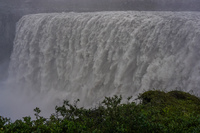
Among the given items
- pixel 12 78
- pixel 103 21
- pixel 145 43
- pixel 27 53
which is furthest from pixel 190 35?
pixel 12 78

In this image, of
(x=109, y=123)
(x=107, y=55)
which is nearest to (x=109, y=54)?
(x=107, y=55)

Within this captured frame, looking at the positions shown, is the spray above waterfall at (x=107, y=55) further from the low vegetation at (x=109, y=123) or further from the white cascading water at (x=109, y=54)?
the low vegetation at (x=109, y=123)

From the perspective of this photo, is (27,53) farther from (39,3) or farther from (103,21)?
(39,3)

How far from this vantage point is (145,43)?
29.6 ft

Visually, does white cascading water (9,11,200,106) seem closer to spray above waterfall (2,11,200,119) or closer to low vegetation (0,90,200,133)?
spray above waterfall (2,11,200,119)

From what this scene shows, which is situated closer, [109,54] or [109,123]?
[109,123]

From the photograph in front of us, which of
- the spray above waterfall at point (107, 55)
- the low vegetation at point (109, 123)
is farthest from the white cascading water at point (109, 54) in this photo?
the low vegetation at point (109, 123)

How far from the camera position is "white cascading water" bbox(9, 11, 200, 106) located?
25.7ft

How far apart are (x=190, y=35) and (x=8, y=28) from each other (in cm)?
2230

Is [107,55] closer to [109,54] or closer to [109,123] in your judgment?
[109,54]

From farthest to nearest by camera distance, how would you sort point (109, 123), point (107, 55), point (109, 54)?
point (107, 55) < point (109, 54) < point (109, 123)

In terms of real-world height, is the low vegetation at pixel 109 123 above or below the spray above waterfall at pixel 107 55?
below

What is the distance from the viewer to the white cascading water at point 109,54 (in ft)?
25.7

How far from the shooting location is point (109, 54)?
413 inches
